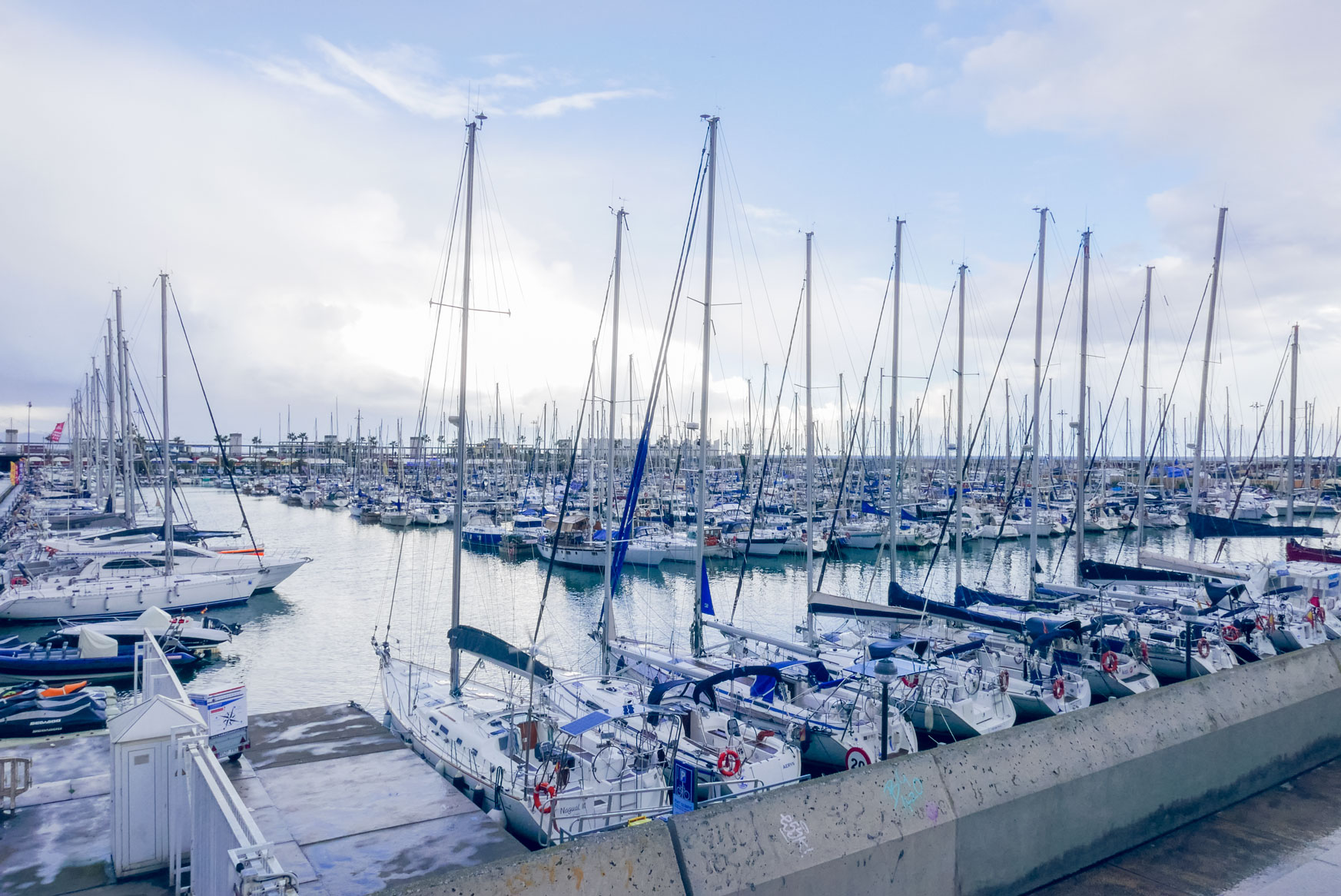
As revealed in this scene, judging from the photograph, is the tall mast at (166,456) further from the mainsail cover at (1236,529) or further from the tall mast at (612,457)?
the mainsail cover at (1236,529)

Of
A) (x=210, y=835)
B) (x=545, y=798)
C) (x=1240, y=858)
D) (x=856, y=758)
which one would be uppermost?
(x=210, y=835)

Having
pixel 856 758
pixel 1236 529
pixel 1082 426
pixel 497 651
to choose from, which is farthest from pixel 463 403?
pixel 1236 529

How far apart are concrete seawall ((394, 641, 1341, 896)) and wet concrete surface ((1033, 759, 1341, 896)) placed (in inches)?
5.6

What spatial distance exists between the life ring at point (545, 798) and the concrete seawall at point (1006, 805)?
5.28m

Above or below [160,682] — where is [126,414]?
above

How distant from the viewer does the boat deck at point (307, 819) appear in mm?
7758

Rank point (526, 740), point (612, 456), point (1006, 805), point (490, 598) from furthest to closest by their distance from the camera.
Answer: point (490, 598)
point (612, 456)
point (526, 740)
point (1006, 805)

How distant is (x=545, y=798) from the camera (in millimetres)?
10352

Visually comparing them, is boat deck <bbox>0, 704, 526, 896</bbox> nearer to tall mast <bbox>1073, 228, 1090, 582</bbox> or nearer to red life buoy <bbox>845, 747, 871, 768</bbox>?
red life buoy <bbox>845, 747, 871, 768</bbox>

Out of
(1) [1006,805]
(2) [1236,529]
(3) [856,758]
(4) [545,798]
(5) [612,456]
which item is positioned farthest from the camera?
(2) [1236,529]

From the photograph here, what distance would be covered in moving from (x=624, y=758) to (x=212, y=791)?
6.34m

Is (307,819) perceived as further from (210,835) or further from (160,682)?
(210,835)

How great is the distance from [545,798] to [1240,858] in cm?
745

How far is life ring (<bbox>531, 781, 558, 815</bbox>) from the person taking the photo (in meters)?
10.0
